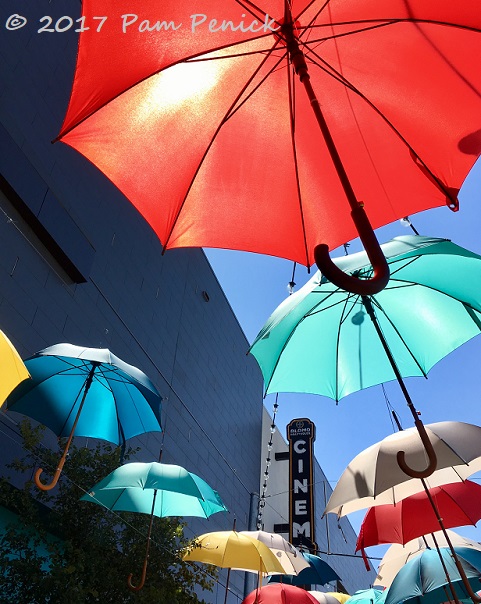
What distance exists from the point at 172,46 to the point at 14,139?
5294 mm

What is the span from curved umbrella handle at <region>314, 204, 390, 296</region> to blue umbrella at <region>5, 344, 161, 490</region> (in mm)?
4202

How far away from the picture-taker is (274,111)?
2.93 meters

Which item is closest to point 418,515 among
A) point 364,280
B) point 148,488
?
point 148,488

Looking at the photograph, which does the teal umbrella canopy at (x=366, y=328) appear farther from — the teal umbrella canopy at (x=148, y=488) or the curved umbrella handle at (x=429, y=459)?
the teal umbrella canopy at (x=148, y=488)

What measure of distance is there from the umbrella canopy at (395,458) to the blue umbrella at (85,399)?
2090 millimetres

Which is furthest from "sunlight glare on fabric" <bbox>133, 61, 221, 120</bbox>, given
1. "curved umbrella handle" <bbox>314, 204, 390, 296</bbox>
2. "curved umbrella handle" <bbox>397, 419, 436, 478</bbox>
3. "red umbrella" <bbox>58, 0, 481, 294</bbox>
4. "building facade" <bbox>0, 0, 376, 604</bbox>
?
"building facade" <bbox>0, 0, 376, 604</bbox>

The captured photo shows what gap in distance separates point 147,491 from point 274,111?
5101 mm

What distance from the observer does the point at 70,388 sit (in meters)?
6.06

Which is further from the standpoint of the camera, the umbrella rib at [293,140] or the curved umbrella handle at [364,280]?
the umbrella rib at [293,140]

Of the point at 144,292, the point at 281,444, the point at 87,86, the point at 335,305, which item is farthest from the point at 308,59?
the point at 281,444

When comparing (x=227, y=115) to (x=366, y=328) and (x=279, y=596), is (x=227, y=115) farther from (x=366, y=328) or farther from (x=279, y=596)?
(x=279, y=596)

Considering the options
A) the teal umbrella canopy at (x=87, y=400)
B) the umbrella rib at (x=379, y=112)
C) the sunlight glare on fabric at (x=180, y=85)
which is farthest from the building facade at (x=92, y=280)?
the umbrella rib at (x=379, y=112)

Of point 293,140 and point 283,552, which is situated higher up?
point 293,140

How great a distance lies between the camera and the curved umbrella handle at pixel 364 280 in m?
1.48
